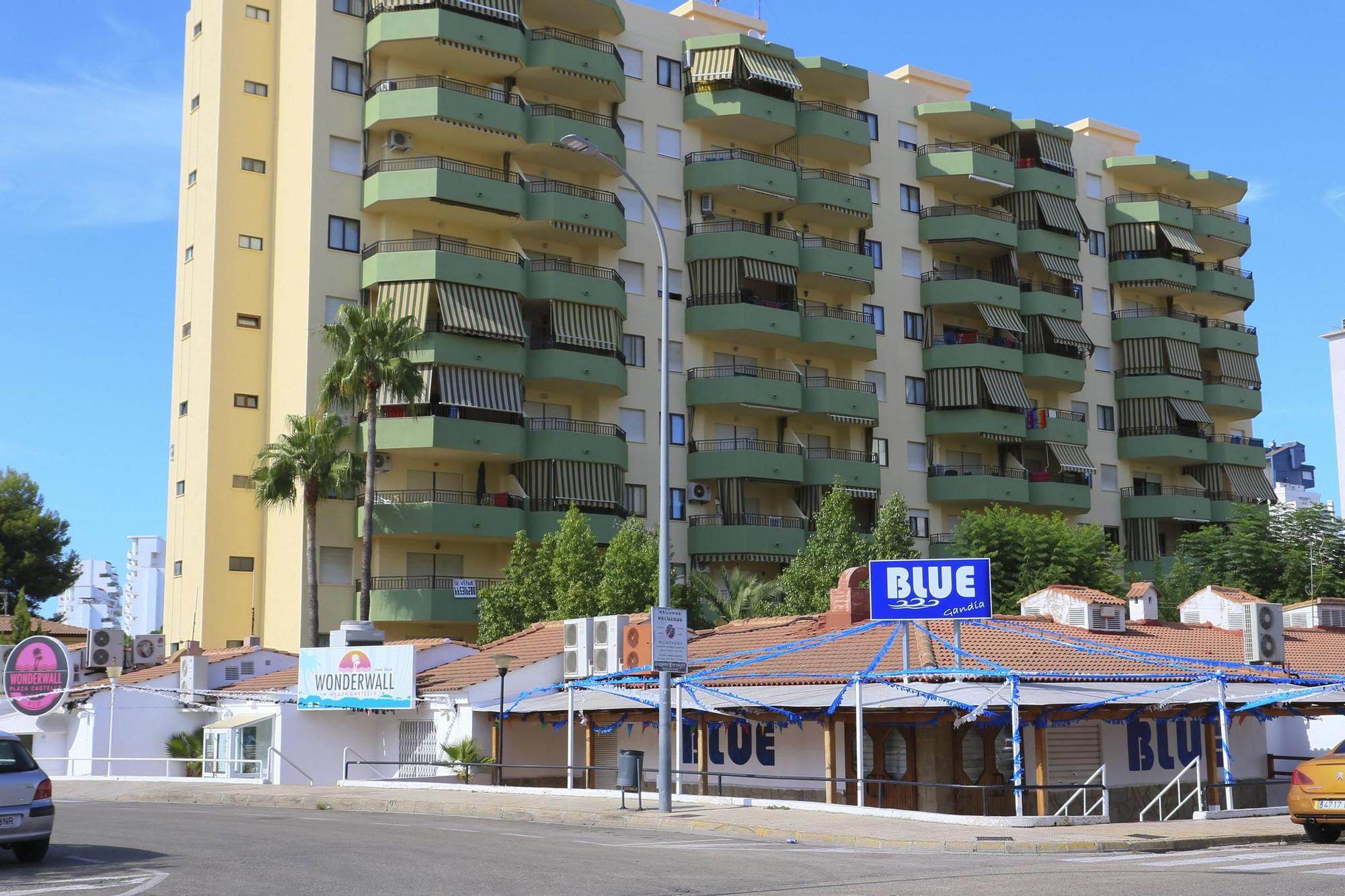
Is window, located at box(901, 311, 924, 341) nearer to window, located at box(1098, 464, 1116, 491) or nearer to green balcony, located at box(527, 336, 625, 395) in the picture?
window, located at box(1098, 464, 1116, 491)

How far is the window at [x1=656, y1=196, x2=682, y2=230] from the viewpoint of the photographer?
228 ft

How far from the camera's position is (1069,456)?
7812 cm

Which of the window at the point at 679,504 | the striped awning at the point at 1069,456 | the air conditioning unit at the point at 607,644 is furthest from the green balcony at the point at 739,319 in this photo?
the air conditioning unit at the point at 607,644

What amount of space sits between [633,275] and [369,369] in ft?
52.6

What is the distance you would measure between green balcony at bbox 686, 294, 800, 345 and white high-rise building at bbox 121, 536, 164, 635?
304ft

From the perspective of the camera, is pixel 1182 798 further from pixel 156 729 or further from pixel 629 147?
pixel 629 147

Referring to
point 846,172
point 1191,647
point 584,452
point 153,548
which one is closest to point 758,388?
point 584,452

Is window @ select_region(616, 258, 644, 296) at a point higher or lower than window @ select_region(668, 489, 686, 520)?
higher

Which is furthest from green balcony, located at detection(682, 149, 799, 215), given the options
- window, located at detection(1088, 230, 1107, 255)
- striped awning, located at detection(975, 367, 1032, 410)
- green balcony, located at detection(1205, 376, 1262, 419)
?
green balcony, located at detection(1205, 376, 1262, 419)

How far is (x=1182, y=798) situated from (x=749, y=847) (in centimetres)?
1724

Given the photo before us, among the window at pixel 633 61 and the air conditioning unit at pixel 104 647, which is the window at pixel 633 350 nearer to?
the window at pixel 633 61

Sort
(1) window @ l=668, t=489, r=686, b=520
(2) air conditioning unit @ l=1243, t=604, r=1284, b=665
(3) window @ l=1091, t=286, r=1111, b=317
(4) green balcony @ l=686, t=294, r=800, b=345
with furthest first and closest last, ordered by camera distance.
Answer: (3) window @ l=1091, t=286, r=1111, b=317 < (4) green balcony @ l=686, t=294, r=800, b=345 < (1) window @ l=668, t=489, r=686, b=520 < (2) air conditioning unit @ l=1243, t=604, r=1284, b=665

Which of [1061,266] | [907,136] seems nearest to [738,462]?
[907,136]

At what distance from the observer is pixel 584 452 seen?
204 feet
